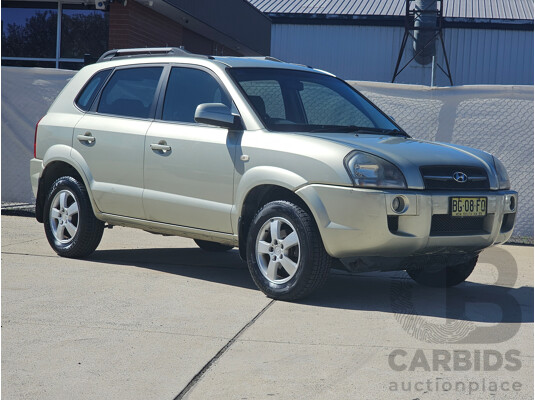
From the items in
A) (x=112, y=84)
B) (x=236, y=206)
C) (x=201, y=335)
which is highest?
(x=112, y=84)

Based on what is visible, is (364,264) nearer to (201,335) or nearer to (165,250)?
(201,335)

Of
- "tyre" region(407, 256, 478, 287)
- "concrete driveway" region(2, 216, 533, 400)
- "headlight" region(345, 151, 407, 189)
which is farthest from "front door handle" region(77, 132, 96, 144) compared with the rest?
"tyre" region(407, 256, 478, 287)

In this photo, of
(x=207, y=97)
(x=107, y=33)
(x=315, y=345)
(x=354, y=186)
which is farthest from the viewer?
(x=107, y=33)

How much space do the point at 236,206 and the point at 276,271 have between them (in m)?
0.60

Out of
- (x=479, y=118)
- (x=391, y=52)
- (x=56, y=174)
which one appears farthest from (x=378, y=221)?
(x=391, y=52)

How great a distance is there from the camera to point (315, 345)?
4.91 m

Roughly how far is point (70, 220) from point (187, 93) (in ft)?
5.63

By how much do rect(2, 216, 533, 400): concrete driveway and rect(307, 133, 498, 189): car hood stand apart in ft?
3.25

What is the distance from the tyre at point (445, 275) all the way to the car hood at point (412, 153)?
87cm

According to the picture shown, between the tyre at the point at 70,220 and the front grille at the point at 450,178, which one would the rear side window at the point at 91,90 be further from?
the front grille at the point at 450,178

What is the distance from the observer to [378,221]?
5.67m

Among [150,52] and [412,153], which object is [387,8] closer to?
[150,52]

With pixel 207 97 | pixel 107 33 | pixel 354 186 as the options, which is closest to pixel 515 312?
pixel 354 186

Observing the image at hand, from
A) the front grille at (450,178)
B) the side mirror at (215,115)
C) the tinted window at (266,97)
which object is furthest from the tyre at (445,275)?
the side mirror at (215,115)
